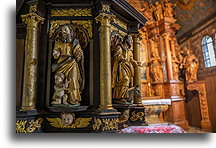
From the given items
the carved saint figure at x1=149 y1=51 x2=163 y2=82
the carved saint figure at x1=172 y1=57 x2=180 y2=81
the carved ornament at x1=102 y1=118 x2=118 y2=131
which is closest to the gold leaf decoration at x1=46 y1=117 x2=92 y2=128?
the carved ornament at x1=102 y1=118 x2=118 y2=131

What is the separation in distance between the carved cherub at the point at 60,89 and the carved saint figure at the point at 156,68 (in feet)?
12.6

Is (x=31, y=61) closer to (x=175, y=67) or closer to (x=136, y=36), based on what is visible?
(x=136, y=36)

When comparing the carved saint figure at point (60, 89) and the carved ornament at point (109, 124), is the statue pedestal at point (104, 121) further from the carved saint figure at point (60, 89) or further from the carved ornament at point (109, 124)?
the carved saint figure at point (60, 89)

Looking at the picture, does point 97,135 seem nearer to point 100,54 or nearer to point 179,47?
point 100,54

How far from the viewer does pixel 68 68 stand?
7.77ft

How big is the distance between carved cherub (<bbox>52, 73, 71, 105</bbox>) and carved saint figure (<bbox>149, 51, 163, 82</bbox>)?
12.6 feet

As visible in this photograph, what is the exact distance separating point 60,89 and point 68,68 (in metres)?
0.33

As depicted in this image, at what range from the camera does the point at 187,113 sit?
446 cm

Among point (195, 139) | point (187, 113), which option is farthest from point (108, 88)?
point (187, 113)

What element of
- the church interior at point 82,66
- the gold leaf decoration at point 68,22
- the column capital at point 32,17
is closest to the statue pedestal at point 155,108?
the church interior at point 82,66

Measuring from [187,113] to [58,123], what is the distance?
12.0 feet

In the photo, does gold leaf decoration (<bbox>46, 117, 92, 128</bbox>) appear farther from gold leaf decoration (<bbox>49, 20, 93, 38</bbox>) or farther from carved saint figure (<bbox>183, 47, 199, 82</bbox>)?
carved saint figure (<bbox>183, 47, 199, 82</bbox>)

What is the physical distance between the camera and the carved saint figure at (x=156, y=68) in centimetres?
545

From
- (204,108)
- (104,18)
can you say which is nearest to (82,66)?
(104,18)
